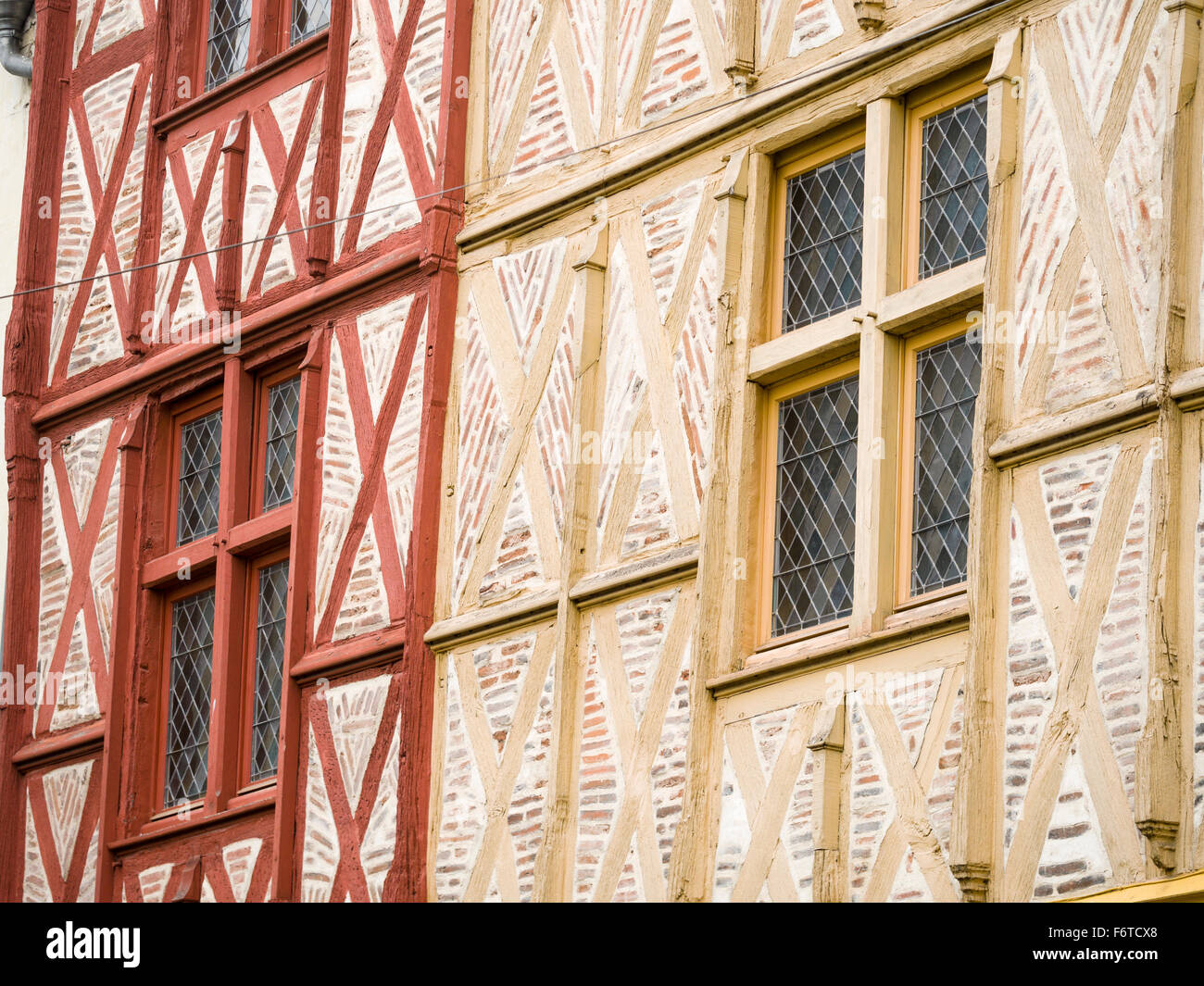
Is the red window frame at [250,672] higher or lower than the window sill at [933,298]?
lower

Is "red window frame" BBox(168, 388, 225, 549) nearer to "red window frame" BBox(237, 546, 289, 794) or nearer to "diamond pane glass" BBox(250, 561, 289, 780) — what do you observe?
"red window frame" BBox(237, 546, 289, 794)

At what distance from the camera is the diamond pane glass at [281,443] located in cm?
1282

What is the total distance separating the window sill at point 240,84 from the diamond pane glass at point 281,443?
62.1 inches

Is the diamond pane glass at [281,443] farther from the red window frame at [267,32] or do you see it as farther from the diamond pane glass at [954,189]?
the diamond pane glass at [954,189]

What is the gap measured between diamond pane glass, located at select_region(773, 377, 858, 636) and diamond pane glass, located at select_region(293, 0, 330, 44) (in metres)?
4.05

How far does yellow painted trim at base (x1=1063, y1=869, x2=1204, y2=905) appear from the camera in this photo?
8.17 metres

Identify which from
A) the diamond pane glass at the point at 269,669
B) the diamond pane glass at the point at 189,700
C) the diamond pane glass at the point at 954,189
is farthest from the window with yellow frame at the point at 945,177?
the diamond pane glass at the point at 189,700

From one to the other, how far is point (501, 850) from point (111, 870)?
289 cm

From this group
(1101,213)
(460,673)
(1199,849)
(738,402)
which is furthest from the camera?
(460,673)

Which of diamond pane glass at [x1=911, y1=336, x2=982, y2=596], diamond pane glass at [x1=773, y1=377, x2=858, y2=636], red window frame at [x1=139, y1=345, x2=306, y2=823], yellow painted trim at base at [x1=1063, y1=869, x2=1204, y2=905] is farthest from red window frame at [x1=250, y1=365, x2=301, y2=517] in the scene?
yellow painted trim at base at [x1=1063, y1=869, x2=1204, y2=905]

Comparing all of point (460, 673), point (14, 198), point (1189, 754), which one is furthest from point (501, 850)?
point (14, 198)

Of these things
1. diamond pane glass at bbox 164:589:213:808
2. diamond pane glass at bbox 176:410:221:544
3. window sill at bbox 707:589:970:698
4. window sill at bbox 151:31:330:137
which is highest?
window sill at bbox 151:31:330:137

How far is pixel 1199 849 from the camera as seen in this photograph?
8242 millimetres

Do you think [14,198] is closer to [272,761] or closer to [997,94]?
[272,761]
